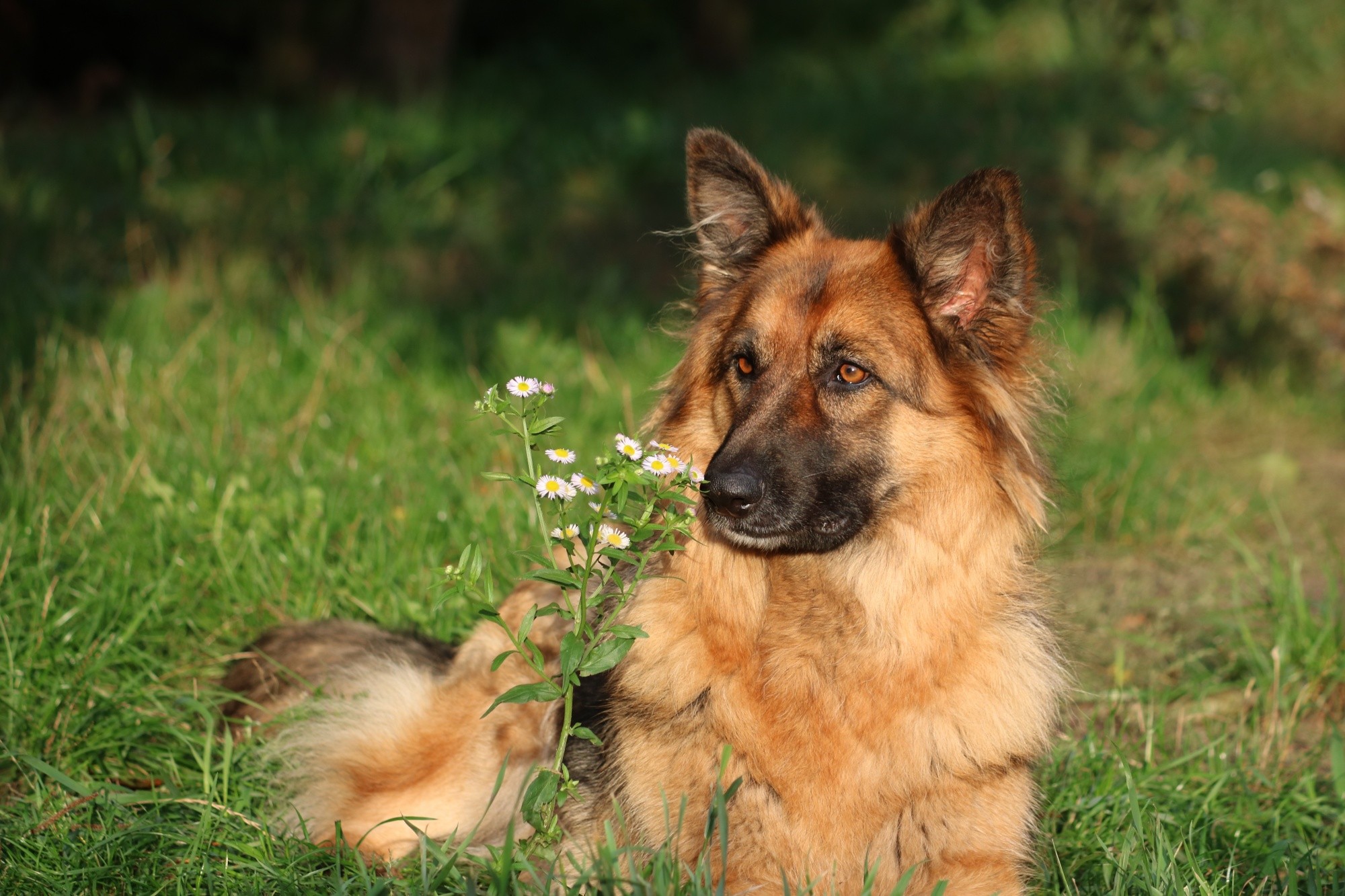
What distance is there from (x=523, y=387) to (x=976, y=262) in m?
1.19

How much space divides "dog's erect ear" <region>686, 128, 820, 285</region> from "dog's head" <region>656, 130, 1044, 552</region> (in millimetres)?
115

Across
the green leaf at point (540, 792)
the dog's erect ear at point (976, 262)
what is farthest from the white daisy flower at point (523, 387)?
the dog's erect ear at point (976, 262)

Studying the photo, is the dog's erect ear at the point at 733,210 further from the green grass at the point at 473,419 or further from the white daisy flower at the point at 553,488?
the white daisy flower at the point at 553,488

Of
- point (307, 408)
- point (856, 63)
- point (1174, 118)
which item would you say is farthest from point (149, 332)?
point (856, 63)

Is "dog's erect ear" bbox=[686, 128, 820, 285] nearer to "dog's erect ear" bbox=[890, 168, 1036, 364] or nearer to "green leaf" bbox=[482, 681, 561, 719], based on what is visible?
"dog's erect ear" bbox=[890, 168, 1036, 364]

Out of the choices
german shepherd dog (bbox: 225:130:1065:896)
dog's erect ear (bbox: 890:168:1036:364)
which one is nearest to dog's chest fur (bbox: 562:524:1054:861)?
german shepherd dog (bbox: 225:130:1065:896)

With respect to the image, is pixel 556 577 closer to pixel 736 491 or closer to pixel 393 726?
pixel 736 491

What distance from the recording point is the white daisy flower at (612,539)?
8.06ft

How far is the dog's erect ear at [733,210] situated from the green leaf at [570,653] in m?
1.27

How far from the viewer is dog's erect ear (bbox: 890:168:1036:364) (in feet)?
9.05

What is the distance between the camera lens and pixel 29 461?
14.0 ft

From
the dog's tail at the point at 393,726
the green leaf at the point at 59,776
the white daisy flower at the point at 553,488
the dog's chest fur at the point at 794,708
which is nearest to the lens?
the white daisy flower at the point at 553,488

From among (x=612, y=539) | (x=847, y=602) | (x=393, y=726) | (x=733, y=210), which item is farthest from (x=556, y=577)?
(x=733, y=210)

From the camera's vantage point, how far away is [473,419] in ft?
13.8
